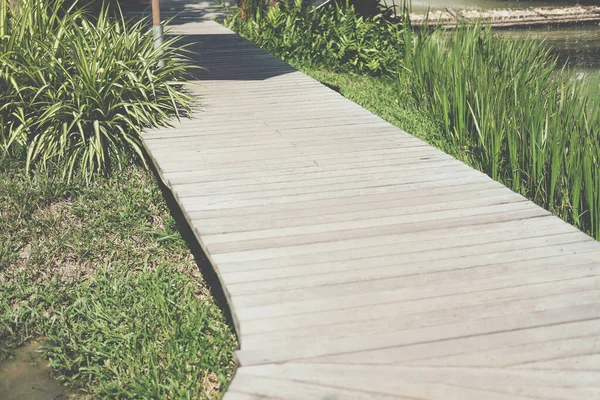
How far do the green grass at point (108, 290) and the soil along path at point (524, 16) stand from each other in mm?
10280

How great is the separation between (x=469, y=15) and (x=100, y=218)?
470 inches

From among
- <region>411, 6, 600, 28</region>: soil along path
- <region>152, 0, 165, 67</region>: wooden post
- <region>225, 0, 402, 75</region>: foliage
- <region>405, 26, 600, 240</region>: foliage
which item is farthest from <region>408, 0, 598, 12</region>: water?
<region>152, 0, 165, 67</region>: wooden post

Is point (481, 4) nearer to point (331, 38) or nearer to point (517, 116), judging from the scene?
point (331, 38)

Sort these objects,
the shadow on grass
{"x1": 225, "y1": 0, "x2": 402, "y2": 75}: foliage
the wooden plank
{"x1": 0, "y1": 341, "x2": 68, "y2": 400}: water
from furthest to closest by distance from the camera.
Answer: {"x1": 225, "y1": 0, "x2": 402, "y2": 75}: foliage < the shadow on grass < {"x1": 0, "y1": 341, "x2": 68, "y2": 400}: water < the wooden plank

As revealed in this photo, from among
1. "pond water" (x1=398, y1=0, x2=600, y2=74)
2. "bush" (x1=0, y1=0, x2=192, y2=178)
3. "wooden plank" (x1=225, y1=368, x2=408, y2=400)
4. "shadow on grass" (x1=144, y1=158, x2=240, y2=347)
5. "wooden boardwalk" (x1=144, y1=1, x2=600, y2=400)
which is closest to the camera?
"wooden plank" (x1=225, y1=368, x2=408, y2=400)

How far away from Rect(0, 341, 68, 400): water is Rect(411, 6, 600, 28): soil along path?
1165cm

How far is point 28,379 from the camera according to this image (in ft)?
11.9

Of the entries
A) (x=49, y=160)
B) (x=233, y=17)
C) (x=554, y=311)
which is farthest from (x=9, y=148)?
(x=233, y=17)

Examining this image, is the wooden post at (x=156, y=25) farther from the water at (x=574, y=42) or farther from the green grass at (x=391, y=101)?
the water at (x=574, y=42)

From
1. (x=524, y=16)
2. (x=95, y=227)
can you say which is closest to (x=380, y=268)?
(x=95, y=227)

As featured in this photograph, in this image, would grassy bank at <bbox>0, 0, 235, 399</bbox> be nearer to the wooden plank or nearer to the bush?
the bush

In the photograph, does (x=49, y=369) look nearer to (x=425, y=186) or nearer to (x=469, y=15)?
(x=425, y=186)

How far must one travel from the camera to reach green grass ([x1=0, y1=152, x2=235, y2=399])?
3527 mm

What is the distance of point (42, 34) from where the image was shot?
602cm
